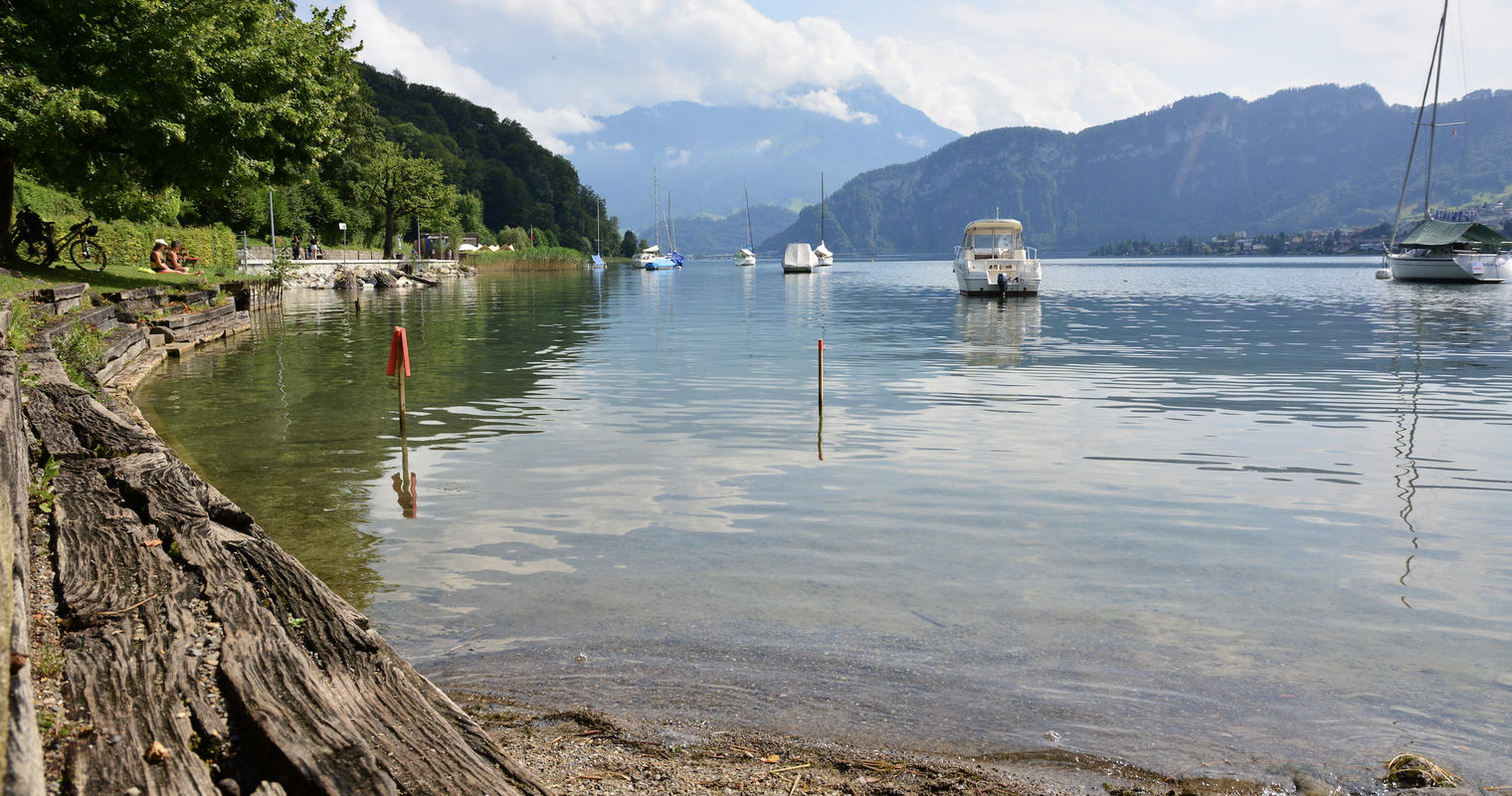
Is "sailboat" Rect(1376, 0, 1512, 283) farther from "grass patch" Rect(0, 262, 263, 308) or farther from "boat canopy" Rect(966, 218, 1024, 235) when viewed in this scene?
"grass patch" Rect(0, 262, 263, 308)

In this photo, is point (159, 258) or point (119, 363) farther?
point (159, 258)

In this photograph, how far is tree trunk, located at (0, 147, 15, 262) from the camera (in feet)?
89.5

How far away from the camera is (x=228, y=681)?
4043mm

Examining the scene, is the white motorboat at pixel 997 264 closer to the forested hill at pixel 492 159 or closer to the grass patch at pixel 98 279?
the grass patch at pixel 98 279

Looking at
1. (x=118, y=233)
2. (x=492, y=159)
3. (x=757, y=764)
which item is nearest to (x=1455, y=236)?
(x=118, y=233)

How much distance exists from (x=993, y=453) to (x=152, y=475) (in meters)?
9.96

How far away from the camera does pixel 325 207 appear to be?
8388 centimetres

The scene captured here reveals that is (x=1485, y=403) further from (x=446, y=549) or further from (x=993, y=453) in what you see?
(x=446, y=549)

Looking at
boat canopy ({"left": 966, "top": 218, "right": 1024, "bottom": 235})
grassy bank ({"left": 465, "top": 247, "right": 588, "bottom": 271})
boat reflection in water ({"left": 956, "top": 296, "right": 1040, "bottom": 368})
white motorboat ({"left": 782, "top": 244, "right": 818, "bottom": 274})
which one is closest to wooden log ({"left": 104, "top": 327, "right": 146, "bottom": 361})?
boat reflection in water ({"left": 956, "top": 296, "right": 1040, "bottom": 368})

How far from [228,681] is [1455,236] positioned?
83.8m

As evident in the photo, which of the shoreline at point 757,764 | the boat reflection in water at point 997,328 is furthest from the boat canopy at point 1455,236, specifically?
the shoreline at point 757,764

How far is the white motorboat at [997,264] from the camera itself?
51.7 meters

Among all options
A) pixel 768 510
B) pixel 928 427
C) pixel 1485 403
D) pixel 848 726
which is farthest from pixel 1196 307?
pixel 848 726

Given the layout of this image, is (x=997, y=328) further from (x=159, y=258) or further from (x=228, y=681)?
(x=228, y=681)
